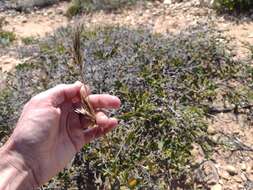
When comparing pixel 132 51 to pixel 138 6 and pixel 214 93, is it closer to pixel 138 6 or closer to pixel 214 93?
pixel 214 93

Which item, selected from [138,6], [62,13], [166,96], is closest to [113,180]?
[166,96]

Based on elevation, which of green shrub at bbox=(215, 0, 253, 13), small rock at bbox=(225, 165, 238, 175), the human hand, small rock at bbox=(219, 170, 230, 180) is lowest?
small rock at bbox=(219, 170, 230, 180)

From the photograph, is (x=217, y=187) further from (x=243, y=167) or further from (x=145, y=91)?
(x=145, y=91)

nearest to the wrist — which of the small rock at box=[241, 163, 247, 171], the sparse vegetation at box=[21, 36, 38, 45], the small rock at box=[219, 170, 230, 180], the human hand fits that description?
the human hand

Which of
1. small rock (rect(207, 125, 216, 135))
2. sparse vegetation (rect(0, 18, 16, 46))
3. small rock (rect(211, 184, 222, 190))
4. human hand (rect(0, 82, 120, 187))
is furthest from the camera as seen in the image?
sparse vegetation (rect(0, 18, 16, 46))

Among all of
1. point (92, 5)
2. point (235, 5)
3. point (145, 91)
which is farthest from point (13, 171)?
point (92, 5)

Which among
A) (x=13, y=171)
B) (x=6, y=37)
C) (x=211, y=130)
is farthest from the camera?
(x=6, y=37)

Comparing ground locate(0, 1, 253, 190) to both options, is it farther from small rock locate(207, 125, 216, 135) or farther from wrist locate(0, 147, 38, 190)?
wrist locate(0, 147, 38, 190)
